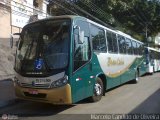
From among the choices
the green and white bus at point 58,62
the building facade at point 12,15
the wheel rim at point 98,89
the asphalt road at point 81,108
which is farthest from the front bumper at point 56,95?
the building facade at point 12,15

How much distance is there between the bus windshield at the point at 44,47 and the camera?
30.9ft

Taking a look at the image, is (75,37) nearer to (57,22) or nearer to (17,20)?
(57,22)

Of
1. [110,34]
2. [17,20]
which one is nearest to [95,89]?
[110,34]

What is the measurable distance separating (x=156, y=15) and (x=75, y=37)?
1412 inches

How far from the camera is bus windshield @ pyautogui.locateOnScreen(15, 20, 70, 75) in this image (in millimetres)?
9406

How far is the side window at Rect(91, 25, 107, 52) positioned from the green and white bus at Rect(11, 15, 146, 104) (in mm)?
41

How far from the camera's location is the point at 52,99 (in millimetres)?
9281

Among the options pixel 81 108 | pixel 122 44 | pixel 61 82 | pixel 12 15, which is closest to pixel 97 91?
pixel 81 108

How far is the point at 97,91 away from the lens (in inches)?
448

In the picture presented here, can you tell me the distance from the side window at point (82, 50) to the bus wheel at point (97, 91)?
1.30 meters

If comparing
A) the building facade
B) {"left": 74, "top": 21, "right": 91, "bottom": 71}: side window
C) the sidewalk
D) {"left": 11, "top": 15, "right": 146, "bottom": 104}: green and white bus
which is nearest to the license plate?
{"left": 11, "top": 15, "right": 146, "bottom": 104}: green and white bus

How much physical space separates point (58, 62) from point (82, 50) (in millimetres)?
1181

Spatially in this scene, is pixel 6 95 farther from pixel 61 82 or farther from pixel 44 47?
pixel 61 82

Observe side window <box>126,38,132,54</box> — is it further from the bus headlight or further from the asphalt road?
the bus headlight
